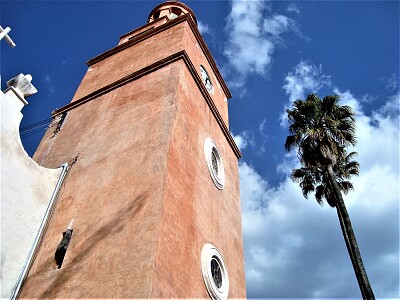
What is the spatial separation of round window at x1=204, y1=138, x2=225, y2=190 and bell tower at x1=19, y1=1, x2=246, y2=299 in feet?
0.15

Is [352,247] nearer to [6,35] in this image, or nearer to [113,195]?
[113,195]

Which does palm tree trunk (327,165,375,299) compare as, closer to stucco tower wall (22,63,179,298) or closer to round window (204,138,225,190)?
round window (204,138,225,190)

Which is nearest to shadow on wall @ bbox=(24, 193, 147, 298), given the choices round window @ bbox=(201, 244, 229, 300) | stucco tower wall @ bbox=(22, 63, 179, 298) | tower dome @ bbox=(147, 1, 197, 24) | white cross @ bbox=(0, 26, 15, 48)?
stucco tower wall @ bbox=(22, 63, 179, 298)

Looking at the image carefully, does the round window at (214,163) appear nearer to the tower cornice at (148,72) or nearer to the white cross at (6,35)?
the tower cornice at (148,72)

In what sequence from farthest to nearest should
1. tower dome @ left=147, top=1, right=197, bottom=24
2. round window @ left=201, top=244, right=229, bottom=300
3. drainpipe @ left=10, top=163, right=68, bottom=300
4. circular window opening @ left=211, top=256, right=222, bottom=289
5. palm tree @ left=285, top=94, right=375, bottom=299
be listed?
tower dome @ left=147, top=1, right=197, bottom=24 → palm tree @ left=285, top=94, right=375, bottom=299 → circular window opening @ left=211, top=256, right=222, bottom=289 → round window @ left=201, top=244, right=229, bottom=300 → drainpipe @ left=10, top=163, right=68, bottom=300

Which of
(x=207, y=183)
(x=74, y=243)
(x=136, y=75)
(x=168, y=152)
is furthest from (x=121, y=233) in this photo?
(x=136, y=75)

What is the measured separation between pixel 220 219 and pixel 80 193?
12.4ft

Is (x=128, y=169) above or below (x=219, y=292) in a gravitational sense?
above

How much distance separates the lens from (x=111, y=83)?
1194 cm

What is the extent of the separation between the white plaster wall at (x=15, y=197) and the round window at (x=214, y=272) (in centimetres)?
391

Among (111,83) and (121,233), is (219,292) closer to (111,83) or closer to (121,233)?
(121,233)

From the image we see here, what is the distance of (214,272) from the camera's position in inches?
336

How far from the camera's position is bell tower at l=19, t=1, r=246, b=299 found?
6582mm

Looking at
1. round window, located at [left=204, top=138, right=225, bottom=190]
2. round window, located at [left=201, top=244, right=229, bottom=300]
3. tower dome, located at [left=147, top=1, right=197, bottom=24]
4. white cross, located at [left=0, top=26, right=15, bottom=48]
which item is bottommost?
round window, located at [left=201, top=244, right=229, bottom=300]
